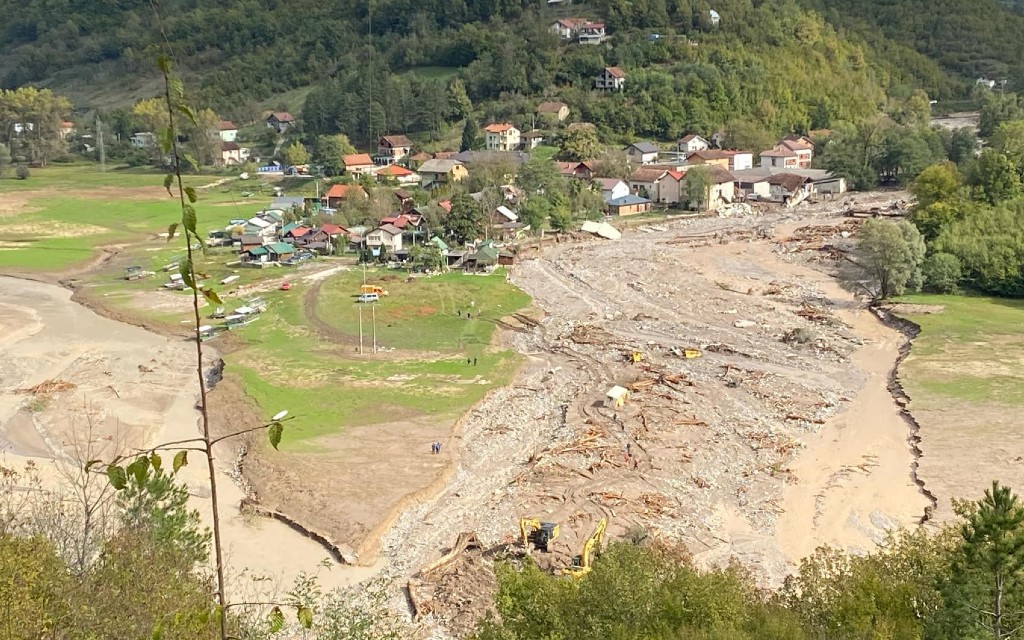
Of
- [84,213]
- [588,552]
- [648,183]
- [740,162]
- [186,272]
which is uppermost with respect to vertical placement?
[186,272]

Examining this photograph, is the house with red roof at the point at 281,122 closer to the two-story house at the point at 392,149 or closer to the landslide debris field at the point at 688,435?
the two-story house at the point at 392,149

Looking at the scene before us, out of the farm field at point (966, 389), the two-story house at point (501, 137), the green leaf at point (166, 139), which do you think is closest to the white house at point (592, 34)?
the two-story house at point (501, 137)

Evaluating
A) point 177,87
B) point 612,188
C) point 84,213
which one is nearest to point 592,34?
point 612,188

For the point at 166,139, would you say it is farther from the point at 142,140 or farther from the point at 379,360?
the point at 142,140

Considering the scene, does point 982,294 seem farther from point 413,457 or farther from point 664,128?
point 664,128

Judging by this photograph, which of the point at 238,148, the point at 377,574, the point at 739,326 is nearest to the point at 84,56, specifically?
the point at 238,148

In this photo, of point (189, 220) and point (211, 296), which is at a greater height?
point (189, 220)
